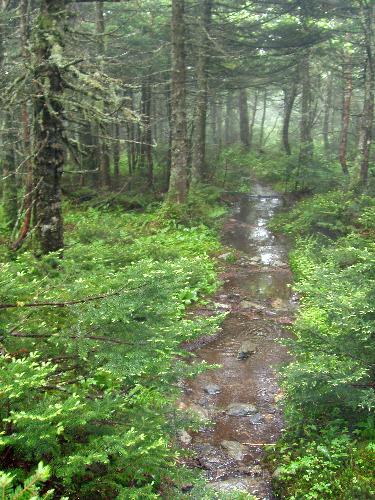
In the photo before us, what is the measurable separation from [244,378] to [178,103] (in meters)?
11.5

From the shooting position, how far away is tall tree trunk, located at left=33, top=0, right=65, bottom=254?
7.15 metres

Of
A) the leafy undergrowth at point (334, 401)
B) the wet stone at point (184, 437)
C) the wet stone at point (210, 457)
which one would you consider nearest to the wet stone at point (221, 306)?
the leafy undergrowth at point (334, 401)

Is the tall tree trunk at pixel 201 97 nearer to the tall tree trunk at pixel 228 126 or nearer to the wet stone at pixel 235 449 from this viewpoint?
the wet stone at pixel 235 449

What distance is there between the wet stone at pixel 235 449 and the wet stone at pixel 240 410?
649 mm

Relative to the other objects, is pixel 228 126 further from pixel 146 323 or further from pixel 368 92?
pixel 146 323

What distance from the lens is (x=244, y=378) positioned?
717 centimetres

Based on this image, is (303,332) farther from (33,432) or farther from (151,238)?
(151,238)

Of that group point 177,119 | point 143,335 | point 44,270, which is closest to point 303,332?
point 143,335

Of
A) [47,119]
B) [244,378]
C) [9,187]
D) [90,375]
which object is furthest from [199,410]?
[9,187]

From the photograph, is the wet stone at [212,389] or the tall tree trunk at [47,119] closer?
the wet stone at [212,389]

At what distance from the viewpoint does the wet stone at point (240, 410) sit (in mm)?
6199

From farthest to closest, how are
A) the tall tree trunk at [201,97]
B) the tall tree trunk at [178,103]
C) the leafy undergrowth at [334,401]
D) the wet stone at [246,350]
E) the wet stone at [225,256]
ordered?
the tall tree trunk at [201,97] < the tall tree trunk at [178,103] < the wet stone at [225,256] < the wet stone at [246,350] < the leafy undergrowth at [334,401]

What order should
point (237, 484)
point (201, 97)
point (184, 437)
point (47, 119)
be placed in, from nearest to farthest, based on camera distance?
point (237, 484)
point (184, 437)
point (47, 119)
point (201, 97)

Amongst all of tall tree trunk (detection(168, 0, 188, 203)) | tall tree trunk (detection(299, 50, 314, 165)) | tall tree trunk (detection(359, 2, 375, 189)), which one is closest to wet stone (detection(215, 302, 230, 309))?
tall tree trunk (detection(168, 0, 188, 203))
